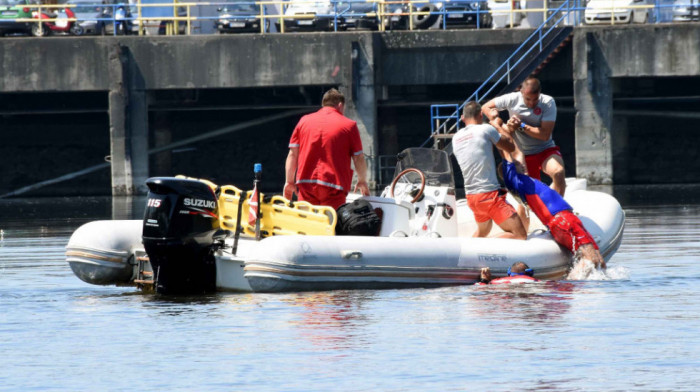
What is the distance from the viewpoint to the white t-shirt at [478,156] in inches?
469

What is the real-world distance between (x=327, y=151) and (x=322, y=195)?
14.2 inches

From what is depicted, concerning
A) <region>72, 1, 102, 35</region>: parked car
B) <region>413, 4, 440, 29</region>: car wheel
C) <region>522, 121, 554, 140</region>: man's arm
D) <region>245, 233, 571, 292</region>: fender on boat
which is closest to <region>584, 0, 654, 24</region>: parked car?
<region>413, 4, 440, 29</region>: car wheel

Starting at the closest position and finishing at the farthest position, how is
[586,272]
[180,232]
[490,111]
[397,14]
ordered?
1. [180,232]
2. [586,272]
3. [490,111]
4. [397,14]

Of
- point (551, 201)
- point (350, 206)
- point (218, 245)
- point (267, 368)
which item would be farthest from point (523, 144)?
point (267, 368)

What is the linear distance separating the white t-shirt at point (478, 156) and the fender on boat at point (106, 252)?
2746 millimetres

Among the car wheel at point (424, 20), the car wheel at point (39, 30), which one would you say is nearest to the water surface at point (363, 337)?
the car wheel at point (424, 20)

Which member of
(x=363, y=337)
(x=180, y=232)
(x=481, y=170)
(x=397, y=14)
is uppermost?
(x=397, y=14)

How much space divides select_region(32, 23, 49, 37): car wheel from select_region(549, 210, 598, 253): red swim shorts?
21301mm

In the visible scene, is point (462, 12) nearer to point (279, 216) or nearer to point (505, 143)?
point (505, 143)

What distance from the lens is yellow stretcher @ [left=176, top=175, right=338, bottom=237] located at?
11258 millimetres

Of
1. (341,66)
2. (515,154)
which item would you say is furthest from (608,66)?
(515,154)

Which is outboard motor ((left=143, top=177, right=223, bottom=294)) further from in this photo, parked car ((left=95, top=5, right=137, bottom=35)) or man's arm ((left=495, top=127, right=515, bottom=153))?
parked car ((left=95, top=5, right=137, bottom=35))

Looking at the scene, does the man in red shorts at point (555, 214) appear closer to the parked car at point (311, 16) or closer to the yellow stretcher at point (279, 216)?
the yellow stretcher at point (279, 216)

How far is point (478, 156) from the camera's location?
11914 mm
